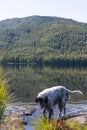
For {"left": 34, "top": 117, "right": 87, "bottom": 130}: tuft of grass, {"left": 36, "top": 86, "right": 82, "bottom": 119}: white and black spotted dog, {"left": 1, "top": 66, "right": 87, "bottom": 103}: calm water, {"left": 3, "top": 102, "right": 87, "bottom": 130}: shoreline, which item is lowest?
{"left": 1, "top": 66, "right": 87, "bottom": 103}: calm water

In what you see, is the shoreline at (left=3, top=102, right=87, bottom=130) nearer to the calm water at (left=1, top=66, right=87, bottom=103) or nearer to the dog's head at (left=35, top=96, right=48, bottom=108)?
the dog's head at (left=35, top=96, right=48, bottom=108)

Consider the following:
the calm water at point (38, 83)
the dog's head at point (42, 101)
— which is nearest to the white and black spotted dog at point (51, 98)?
the dog's head at point (42, 101)

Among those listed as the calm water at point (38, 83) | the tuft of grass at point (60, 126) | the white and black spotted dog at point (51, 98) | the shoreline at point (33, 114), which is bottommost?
the calm water at point (38, 83)

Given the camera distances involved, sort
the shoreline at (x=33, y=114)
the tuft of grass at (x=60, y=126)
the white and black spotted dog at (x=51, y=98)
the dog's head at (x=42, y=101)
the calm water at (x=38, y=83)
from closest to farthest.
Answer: the tuft of grass at (x=60, y=126)
the dog's head at (x=42, y=101)
the white and black spotted dog at (x=51, y=98)
the shoreline at (x=33, y=114)
the calm water at (x=38, y=83)

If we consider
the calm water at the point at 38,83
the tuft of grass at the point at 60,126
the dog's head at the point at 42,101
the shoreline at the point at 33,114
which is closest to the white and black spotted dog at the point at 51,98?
the dog's head at the point at 42,101

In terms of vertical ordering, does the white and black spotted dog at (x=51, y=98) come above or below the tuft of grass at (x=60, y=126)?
below

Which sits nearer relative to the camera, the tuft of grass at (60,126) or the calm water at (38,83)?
the tuft of grass at (60,126)

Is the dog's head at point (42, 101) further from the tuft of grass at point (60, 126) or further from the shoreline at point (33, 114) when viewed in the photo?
the tuft of grass at point (60, 126)

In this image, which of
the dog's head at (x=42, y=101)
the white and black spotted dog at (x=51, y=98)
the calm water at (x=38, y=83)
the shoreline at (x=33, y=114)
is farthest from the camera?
the calm water at (x=38, y=83)

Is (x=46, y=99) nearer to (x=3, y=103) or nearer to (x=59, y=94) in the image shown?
(x=59, y=94)

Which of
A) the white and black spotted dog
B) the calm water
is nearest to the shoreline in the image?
the white and black spotted dog

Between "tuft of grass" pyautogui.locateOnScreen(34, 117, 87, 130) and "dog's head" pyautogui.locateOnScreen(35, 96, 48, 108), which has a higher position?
"tuft of grass" pyautogui.locateOnScreen(34, 117, 87, 130)

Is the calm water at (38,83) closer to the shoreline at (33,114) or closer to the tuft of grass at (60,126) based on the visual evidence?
the shoreline at (33,114)

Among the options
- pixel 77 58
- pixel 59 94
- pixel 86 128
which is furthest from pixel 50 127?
→ pixel 77 58
